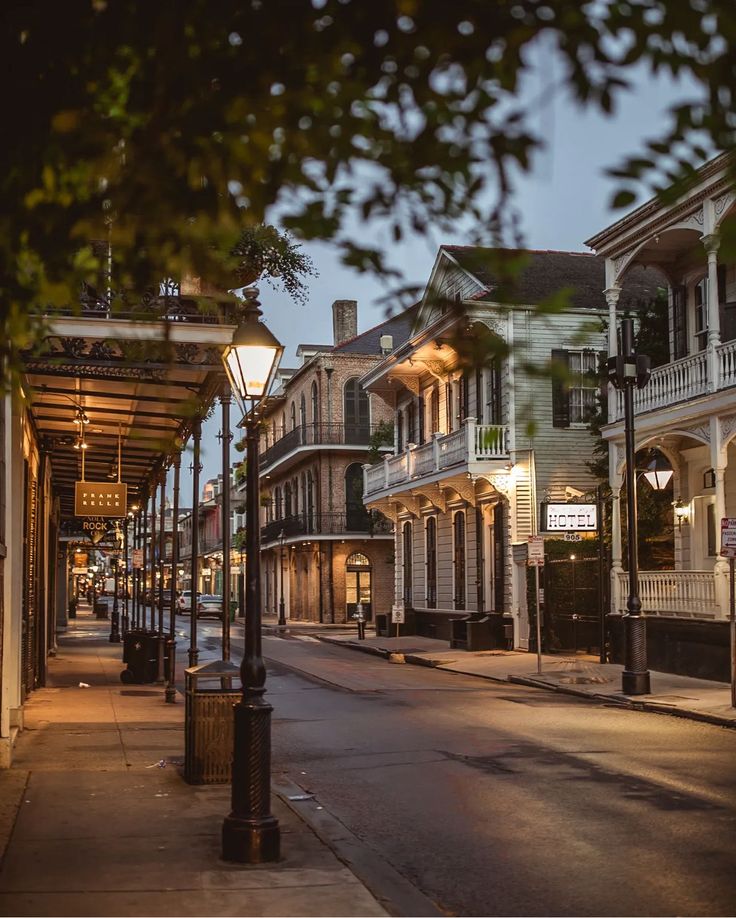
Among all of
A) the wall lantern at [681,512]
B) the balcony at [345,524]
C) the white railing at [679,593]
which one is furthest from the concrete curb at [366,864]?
the balcony at [345,524]

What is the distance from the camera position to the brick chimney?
6203 cm

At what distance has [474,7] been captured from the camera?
3416 millimetres

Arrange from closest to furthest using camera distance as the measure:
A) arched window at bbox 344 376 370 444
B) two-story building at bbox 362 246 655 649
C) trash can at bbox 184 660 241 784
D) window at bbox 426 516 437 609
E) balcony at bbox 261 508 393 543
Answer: trash can at bbox 184 660 241 784
two-story building at bbox 362 246 655 649
window at bbox 426 516 437 609
balcony at bbox 261 508 393 543
arched window at bbox 344 376 370 444

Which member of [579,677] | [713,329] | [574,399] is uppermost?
[574,399]

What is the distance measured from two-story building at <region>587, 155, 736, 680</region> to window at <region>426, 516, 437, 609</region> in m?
12.9

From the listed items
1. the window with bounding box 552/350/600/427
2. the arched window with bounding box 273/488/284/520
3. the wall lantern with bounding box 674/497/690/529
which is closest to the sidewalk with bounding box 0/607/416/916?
the wall lantern with bounding box 674/497/690/529

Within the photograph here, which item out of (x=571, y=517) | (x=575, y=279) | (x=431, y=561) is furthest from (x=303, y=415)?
(x=571, y=517)

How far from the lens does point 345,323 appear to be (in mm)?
62188

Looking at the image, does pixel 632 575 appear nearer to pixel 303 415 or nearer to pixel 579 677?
pixel 579 677

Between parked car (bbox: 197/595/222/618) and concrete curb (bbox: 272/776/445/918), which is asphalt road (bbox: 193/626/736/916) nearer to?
concrete curb (bbox: 272/776/445/918)

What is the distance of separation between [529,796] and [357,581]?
44.2 meters

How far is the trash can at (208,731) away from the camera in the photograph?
1083 centimetres

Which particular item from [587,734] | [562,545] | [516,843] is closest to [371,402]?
[562,545]

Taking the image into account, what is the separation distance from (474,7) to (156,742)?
1166cm
